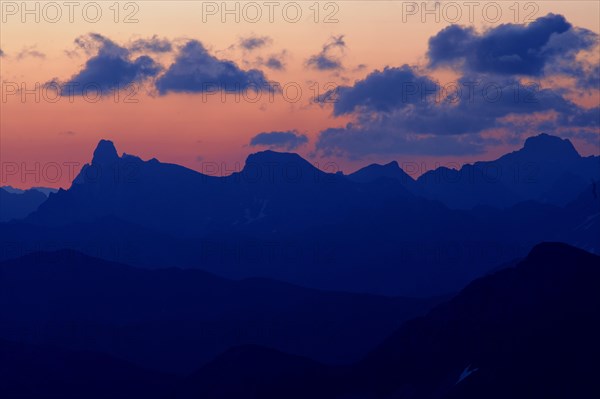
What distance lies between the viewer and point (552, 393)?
163m

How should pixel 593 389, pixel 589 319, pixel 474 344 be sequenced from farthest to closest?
Answer: 1. pixel 474 344
2. pixel 589 319
3. pixel 593 389

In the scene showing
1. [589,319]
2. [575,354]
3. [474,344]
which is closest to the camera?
[575,354]

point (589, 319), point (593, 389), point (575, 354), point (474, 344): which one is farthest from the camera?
point (474, 344)

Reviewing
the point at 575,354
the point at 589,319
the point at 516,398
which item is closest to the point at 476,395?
the point at 516,398

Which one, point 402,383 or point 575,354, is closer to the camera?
point 575,354

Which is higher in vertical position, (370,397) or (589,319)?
(589,319)

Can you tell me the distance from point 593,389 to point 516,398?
1309 cm

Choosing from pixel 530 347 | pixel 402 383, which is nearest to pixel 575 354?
pixel 530 347

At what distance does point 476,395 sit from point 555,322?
29.2m

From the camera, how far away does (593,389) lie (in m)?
160

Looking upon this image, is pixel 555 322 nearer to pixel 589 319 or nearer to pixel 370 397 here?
pixel 589 319

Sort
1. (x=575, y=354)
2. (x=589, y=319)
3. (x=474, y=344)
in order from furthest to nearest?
(x=474, y=344)
(x=589, y=319)
(x=575, y=354)

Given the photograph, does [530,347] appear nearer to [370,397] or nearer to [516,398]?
[516,398]

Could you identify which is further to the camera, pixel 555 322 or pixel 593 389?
pixel 555 322
